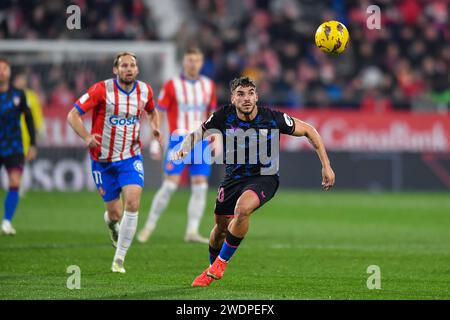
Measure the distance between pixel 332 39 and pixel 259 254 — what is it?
3.25 m

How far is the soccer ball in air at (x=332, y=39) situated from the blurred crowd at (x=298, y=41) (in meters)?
13.1

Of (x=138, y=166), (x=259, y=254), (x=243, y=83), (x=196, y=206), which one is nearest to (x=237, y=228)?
(x=243, y=83)

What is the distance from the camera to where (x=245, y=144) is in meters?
9.34

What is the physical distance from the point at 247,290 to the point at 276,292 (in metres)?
0.28

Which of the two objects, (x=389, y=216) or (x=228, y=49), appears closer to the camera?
(x=389, y=216)

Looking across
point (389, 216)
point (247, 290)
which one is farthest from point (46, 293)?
point (389, 216)

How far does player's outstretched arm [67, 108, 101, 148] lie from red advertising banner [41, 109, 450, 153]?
1286cm

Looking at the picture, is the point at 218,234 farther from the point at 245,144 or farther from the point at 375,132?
the point at 375,132

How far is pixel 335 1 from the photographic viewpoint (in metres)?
28.4

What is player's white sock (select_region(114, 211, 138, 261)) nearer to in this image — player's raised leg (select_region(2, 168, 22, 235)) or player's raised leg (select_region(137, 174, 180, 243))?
player's raised leg (select_region(137, 174, 180, 243))

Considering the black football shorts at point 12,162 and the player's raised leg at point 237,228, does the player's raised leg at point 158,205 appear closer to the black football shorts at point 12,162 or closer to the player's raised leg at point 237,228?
the black football shorts at point 12,162

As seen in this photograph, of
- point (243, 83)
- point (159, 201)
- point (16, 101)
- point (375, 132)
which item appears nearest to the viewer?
point (243, 83)


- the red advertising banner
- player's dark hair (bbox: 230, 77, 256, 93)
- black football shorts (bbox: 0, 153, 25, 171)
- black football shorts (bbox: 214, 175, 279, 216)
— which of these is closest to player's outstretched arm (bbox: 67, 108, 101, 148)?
black football shorts (bbox: 214, 175, 279, 216)

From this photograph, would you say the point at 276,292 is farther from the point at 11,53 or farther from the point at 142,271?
the point at 11,53
